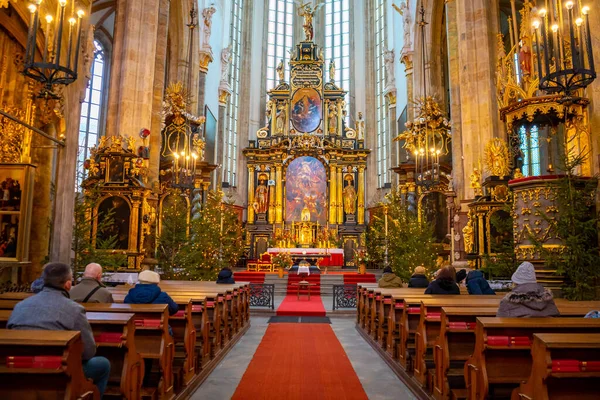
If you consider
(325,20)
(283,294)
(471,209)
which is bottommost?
(283,294)

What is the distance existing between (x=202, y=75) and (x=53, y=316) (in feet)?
65.8

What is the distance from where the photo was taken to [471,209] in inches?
440

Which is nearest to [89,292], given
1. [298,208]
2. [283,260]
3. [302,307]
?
[302,307]

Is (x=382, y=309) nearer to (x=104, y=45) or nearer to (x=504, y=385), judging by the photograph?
(x=504, y=385)

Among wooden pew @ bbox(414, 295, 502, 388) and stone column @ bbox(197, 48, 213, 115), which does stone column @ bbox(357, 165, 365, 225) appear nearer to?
stone column @ bbox(197, 48, 213, 115)

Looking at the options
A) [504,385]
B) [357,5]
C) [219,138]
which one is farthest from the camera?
[357,5]

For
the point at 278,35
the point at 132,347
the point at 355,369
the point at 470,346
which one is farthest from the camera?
the point at 278,35

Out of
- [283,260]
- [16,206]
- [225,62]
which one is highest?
[225,62]

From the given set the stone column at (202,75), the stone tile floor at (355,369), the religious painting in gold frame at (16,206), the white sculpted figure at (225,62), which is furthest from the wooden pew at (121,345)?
the white sculpted figure at (225,62)

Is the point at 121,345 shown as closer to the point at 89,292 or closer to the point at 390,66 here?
the point at 89,292

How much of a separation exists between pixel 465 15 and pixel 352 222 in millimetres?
15364

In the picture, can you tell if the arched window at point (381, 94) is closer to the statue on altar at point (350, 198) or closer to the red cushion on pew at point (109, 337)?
the statue on altar at point (350, 198)

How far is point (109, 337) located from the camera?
11.0ft

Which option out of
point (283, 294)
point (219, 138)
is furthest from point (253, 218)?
point (283, 294)
